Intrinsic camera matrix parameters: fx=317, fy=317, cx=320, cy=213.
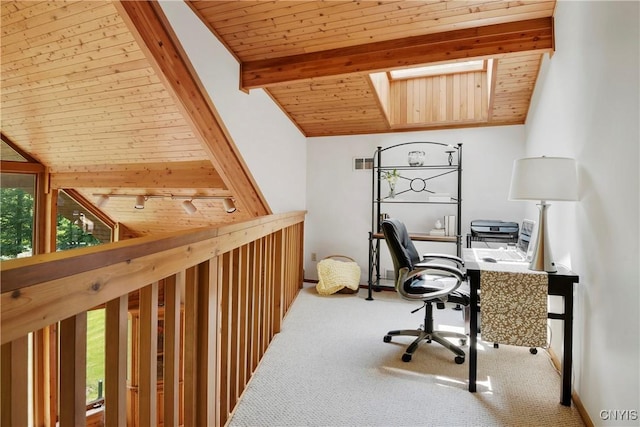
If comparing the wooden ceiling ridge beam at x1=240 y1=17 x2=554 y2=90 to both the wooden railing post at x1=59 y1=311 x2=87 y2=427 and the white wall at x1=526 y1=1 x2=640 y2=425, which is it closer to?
the white wall at x1=526 y1=1 x2=640 y2=425

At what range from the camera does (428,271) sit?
2215 mm

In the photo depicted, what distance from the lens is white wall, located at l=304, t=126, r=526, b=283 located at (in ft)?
12.5

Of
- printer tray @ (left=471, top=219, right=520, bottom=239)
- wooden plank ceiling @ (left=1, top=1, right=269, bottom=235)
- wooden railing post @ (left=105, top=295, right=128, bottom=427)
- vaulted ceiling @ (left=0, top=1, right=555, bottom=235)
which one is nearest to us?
wooden railing post @ (left=105, top=295, right=128, bottom=427)

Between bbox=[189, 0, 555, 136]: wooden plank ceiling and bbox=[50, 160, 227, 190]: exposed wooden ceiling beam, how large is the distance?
115cm

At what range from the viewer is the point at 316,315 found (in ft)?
10.6

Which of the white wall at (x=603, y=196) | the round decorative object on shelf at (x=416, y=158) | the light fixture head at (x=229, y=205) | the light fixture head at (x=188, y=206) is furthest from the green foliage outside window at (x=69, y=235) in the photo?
the white wall at (x=603, y=196)

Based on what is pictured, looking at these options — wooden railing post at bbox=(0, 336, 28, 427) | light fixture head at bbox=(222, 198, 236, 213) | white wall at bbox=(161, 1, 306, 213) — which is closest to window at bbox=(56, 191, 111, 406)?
light fixture head at bbox=(222, 198, 236, 213)

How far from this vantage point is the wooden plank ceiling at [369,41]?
2299mm

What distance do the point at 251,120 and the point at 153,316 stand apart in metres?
2.29

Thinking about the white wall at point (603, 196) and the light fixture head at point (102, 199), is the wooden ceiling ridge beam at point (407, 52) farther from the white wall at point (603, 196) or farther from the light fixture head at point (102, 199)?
the light fixture head at point (102, 199)

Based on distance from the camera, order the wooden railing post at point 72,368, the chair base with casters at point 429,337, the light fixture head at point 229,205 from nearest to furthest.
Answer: the wooden railing post at point 72,368 < the chair base with casters at point 429,337 < the light fixture head at point 229,205

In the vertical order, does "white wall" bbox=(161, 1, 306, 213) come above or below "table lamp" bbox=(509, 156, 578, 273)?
above

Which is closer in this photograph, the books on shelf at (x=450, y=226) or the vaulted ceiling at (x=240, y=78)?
the vaulted ceiling at (x=240, y=78)

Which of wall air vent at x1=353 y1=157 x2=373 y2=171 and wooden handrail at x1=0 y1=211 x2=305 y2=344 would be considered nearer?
wooden handrail at x1=0 y1=211 x2=305 y2=344
